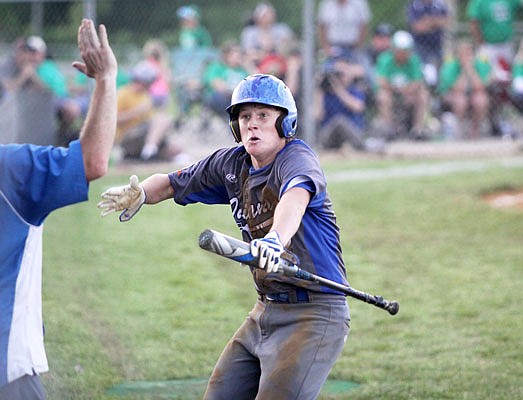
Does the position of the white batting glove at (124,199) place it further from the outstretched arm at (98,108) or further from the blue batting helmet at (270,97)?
the outstretched arm at (98,108)

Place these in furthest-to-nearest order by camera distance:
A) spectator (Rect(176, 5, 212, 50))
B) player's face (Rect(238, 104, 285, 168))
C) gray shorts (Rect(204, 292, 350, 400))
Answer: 1. spectator (Rect(176, 5, 212, 50))
2. player's face (Rect(238, 104, 285, 168))
3. gray shorts (Rect(204, 292, 350, 400))

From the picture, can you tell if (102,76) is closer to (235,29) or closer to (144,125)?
(144,125)

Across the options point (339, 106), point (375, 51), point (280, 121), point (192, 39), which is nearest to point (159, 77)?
point (192, 39)

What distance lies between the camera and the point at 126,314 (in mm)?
7918

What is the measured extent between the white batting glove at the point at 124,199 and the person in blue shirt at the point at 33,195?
66 cm

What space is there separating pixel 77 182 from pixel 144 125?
32.4ft

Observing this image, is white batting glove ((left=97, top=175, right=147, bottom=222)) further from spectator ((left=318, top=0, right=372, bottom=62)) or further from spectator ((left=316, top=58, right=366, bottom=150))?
spectator ((left=318, top=0, right=372, bottom=62))

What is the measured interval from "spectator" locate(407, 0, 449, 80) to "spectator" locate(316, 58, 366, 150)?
1354mm

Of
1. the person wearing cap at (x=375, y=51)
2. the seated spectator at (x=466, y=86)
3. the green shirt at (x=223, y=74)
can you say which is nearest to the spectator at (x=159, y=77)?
the green shirt at (x=223, y=74)

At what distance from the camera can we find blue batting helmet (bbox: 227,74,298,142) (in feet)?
13.5

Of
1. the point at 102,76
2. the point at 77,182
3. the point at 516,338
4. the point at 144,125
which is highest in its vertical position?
the point at 102,76

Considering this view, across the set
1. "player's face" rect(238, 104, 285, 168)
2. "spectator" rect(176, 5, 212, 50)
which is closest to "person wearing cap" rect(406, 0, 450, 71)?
"spectator" rect(176, 5, 212, 50)

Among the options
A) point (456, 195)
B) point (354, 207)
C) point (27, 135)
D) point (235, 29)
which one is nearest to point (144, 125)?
point (27, 135)

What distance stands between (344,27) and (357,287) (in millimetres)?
6316
